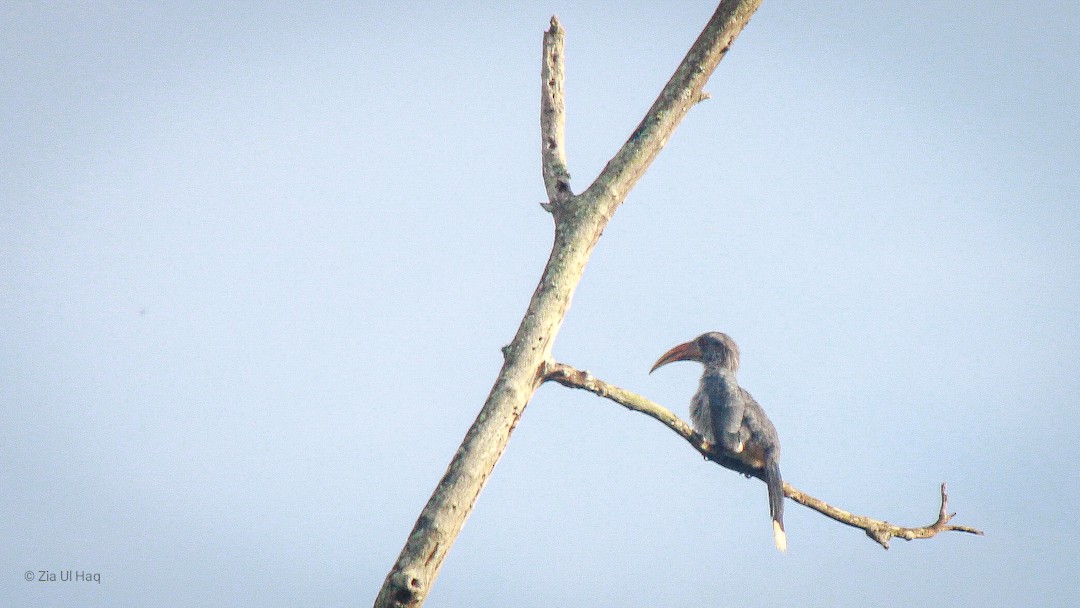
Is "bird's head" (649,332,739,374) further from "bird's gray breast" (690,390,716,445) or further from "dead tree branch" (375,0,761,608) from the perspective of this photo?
"dead tree branch" (375,0,761,608)

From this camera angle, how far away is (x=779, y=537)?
973 cm

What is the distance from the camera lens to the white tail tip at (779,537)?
31.6 ft

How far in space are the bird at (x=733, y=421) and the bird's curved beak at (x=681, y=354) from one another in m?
0.21

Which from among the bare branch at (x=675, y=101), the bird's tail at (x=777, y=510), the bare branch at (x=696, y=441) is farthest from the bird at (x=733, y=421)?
the bare branch at (x=675, y=101)

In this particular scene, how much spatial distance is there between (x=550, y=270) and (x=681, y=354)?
21.5ft

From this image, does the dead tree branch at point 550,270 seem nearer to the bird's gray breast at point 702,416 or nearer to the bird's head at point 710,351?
the bird's gray breast at point 702,416

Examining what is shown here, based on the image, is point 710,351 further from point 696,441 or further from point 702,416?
point 696,441

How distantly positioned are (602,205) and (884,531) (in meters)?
3.56

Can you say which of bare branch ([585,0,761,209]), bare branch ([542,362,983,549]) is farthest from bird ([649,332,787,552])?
bare branch ([585,0,761,209])

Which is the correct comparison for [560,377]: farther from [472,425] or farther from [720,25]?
[720,25]

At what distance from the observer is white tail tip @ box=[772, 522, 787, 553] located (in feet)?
31.6

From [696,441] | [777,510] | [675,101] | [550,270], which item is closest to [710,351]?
[777,510]

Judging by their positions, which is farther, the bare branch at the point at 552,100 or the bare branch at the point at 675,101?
the bare branch at the point at 552,100

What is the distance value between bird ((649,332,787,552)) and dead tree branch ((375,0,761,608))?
4.20 m
